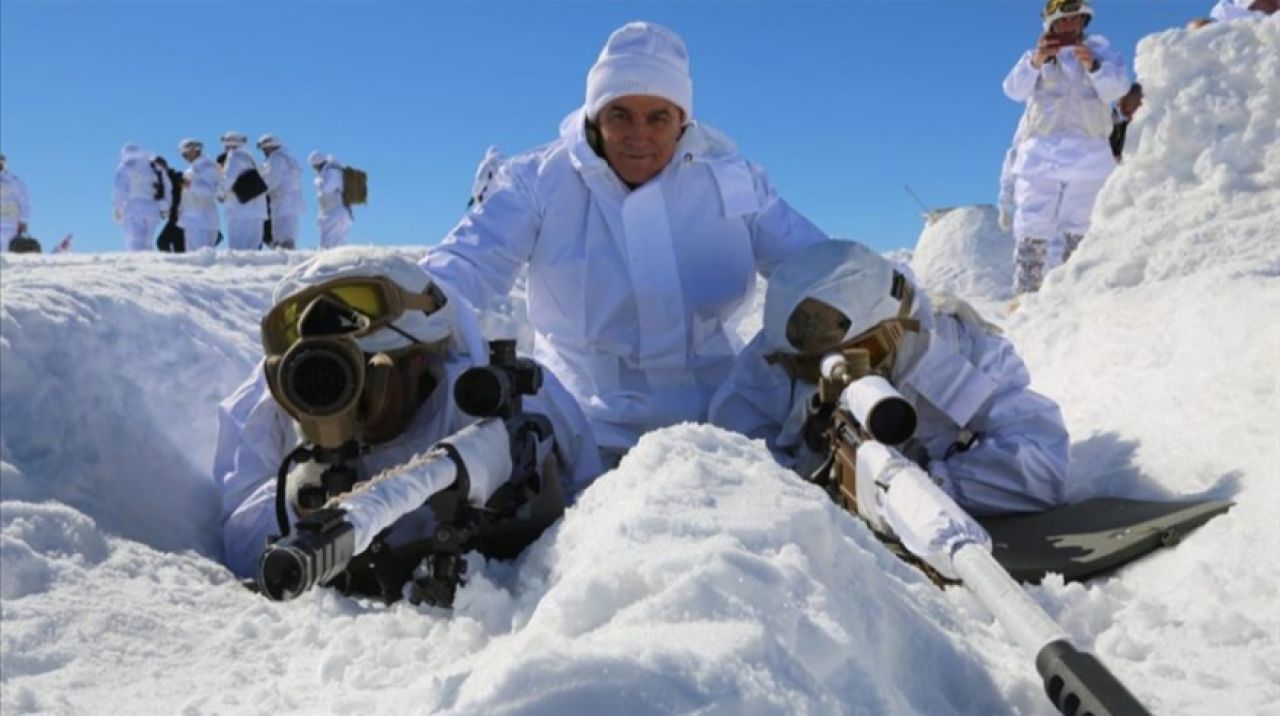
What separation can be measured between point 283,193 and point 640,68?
12287 mm

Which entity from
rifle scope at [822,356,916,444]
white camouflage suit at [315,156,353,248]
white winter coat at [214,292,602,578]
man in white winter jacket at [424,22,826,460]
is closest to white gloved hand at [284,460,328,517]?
white winter coat at [214,292,602,578]

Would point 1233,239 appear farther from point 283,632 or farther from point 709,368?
point 283,632

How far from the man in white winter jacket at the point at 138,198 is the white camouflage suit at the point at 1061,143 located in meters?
12.4

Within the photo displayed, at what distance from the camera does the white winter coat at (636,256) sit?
3.89 metres

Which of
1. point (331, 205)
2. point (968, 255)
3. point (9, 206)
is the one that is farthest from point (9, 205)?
point (968, 255)

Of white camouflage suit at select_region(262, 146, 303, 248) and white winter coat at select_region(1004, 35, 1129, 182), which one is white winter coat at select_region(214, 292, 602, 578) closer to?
white winter coat at select_region(1004, 35, 1129, 182)

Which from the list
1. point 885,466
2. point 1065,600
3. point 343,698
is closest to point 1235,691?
point 1065,600

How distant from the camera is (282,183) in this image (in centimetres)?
1495

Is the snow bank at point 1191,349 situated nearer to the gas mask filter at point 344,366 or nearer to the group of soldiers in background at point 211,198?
the gas mask filter at point 344,366

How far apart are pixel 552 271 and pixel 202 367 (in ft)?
4.52

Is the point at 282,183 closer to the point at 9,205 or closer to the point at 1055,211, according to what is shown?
the point at 9,205

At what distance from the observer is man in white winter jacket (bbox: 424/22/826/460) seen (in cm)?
383

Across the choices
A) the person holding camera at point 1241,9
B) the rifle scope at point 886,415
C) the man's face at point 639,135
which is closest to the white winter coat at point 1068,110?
the person holding camera at point 1241,9

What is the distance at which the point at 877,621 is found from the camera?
59.2 inches
